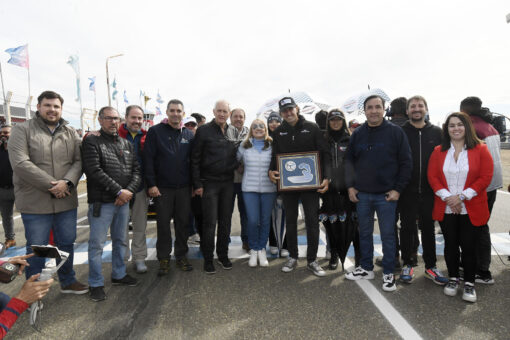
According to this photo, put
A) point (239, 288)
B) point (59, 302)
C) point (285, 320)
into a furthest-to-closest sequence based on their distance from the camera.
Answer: point (239, 288)
point (59, 302)
point (285, 320)

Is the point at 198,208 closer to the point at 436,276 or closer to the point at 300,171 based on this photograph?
the point at 300,171

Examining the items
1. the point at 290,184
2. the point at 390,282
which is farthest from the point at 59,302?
the point at 390,282

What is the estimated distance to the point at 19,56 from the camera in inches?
908

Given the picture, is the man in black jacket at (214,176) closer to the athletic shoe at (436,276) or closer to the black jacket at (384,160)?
the black jacket at (384,160)

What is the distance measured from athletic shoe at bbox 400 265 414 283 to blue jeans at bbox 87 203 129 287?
132 inches

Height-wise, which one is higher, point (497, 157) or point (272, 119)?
point (272, 119)

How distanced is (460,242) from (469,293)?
521mm

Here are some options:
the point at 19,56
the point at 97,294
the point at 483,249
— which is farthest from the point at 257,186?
the point at 19,56

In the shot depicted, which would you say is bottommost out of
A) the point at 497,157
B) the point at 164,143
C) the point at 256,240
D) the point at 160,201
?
the point at 256,240

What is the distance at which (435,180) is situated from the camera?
10.5ft

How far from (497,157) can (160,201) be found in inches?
165

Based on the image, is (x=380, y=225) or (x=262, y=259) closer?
(x=380, y=225)

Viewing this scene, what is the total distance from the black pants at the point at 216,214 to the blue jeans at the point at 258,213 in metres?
0.27

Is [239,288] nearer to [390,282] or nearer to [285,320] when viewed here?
[285,320]
